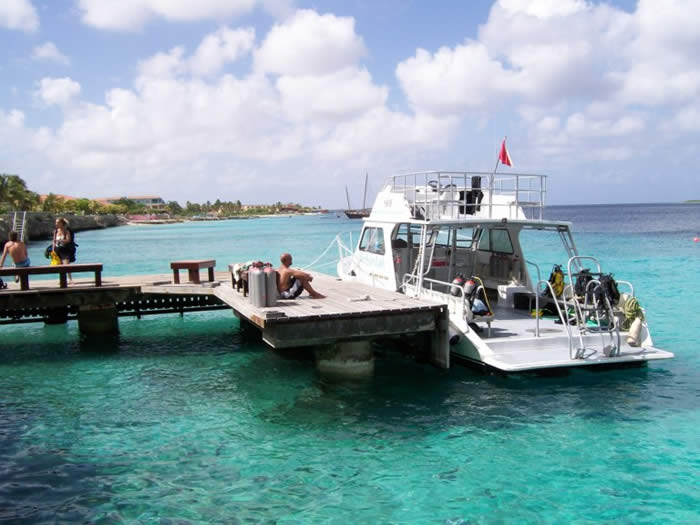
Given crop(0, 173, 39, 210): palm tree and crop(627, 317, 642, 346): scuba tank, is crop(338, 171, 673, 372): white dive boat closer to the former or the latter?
crop(627, 317, 642, 346): scuba tank

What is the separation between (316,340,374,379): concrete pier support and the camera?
35.2ft

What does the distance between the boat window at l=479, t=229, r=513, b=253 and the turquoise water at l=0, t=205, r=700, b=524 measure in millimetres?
3742

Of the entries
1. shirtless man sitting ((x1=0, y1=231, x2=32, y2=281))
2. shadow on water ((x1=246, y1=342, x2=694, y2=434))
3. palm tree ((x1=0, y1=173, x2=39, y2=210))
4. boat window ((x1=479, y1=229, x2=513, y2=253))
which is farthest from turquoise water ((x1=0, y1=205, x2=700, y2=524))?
palm tree ((x1=0, y1=173, x2=39, y2=210))

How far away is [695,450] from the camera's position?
7.91 m

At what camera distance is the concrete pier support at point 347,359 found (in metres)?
10.7

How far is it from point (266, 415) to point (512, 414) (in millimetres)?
3946

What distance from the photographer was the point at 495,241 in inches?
557

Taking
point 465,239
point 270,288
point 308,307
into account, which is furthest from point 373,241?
point 270,288

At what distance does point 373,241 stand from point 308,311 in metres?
4.82

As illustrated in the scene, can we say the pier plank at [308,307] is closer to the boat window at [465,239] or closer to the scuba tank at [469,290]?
the scuba tank at [469,290]

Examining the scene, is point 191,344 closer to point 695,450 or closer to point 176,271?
point 176,271

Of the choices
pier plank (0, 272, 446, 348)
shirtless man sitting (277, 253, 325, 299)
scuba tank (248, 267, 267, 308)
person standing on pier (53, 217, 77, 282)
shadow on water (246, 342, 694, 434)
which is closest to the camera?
shadow on water (246, 342, 694, 434)

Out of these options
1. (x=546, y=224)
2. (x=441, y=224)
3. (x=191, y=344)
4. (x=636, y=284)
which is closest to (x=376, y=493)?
(x=441, y=224)

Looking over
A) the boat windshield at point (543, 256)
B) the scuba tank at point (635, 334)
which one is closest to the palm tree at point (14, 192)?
the boat windshield at point (543, 256)
